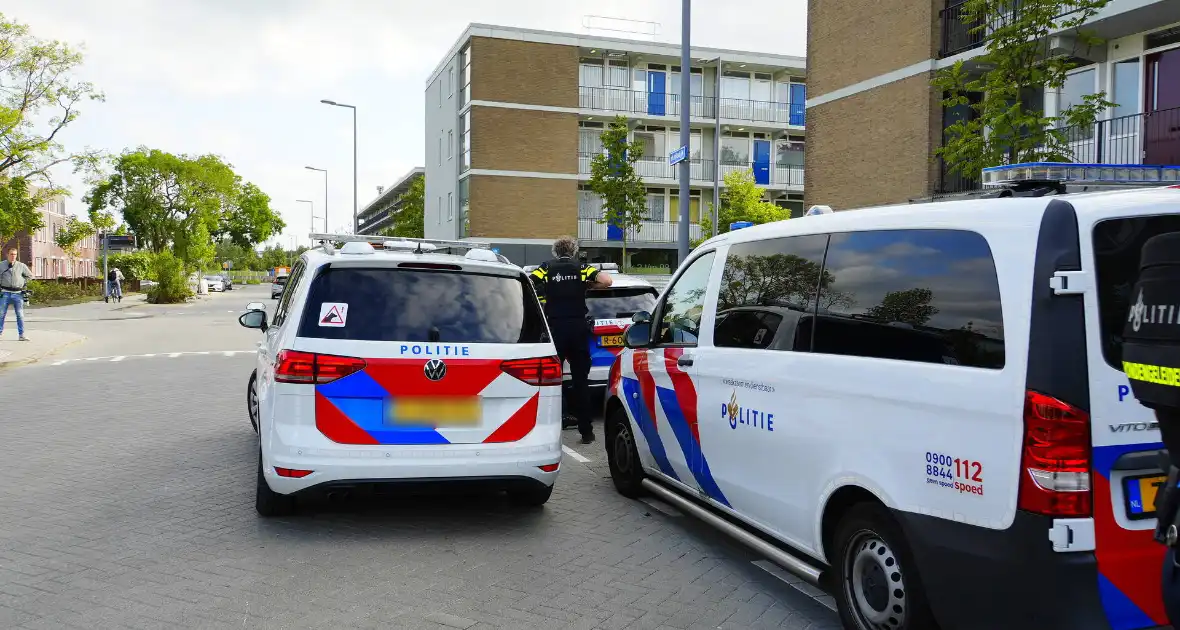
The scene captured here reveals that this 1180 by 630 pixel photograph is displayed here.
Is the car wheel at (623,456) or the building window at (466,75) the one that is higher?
the building window at (466,75)

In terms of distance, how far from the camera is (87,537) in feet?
17.0

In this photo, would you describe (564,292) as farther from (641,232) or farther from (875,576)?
(641,232)

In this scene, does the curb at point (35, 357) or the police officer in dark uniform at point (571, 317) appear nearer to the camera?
the police officer in dark uniform at point (571, 317)

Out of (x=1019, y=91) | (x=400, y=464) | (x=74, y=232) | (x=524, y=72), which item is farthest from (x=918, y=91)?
(x=74, y=232)

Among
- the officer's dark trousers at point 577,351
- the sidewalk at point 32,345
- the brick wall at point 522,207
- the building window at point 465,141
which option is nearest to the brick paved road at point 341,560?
the officer's dark trousers at point 577,351

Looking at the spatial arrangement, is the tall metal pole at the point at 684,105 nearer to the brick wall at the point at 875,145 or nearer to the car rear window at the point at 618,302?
the car rear window at the point at 618,302

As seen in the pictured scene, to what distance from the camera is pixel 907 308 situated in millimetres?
3496

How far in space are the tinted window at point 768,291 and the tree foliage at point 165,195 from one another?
186 feet

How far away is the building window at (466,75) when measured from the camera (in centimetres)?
4047

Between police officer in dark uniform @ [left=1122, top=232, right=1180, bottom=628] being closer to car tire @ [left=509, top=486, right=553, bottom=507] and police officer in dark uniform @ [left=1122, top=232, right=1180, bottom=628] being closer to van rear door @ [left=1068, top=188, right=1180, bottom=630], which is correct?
van rear door @ [left=1068, top=188, right=1180, bottom=630]

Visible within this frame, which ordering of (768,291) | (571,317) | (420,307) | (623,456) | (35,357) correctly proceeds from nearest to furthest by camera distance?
(768,291) → (420,307) → (623,456) → (571,317) → (35,357)

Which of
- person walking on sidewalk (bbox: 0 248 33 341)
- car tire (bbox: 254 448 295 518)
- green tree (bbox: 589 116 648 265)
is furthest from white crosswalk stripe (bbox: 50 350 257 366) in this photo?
green tree (bbox: 589 116 648 265)

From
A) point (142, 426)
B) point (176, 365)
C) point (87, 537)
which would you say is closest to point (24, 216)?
point (176, 365)

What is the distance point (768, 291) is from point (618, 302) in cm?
492
